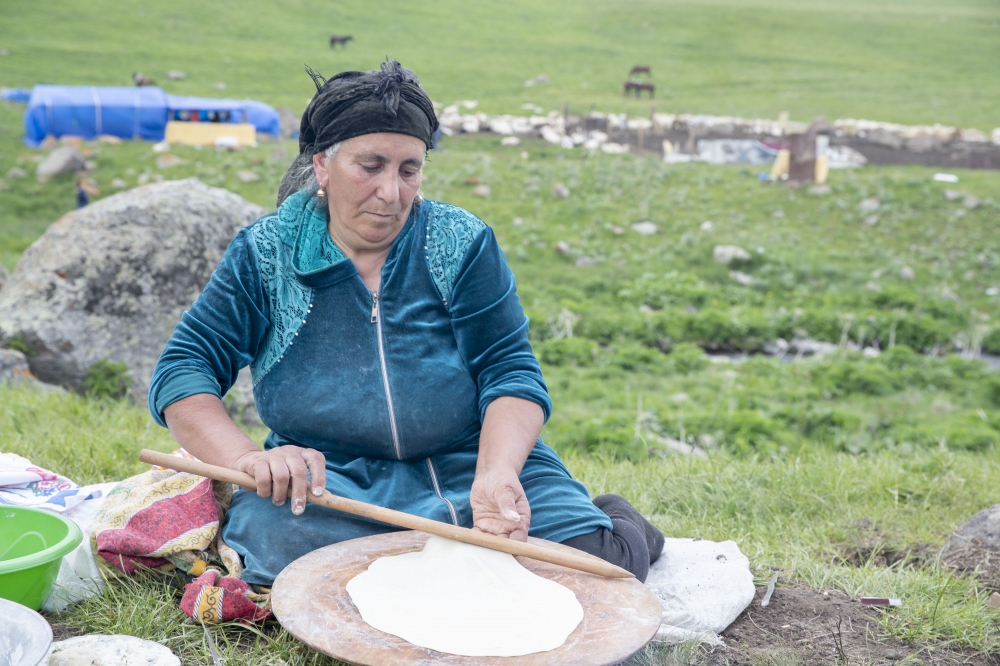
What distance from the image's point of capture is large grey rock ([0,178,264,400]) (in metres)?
4.80

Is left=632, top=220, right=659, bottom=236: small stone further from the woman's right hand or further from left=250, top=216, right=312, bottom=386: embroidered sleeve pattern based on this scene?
the woman's right hand

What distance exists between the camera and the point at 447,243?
2416 millimetres

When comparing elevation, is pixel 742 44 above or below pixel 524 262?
above

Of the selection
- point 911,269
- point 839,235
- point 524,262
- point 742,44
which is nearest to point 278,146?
point 524,262

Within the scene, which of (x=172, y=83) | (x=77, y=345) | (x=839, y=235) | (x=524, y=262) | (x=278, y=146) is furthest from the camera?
(x=172, y=83)

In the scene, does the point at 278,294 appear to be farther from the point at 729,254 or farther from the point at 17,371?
the point at 729,254

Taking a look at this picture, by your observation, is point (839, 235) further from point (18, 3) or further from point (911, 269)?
point (18, 3)

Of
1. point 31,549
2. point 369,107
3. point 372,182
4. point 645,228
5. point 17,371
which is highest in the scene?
point 369,107

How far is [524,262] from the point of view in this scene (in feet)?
34.4

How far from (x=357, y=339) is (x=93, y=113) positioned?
13.9 metres

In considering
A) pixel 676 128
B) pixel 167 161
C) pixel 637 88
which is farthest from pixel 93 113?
pixel 637 88

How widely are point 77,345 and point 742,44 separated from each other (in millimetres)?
22335

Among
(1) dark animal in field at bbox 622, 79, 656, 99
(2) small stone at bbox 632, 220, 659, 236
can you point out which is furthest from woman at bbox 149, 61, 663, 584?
(1) dark animal in field at bbox 622, 79, 656, 99

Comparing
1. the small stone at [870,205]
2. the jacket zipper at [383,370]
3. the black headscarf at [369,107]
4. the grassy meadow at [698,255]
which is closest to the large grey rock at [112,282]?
the grassy meadow at [698,255]
